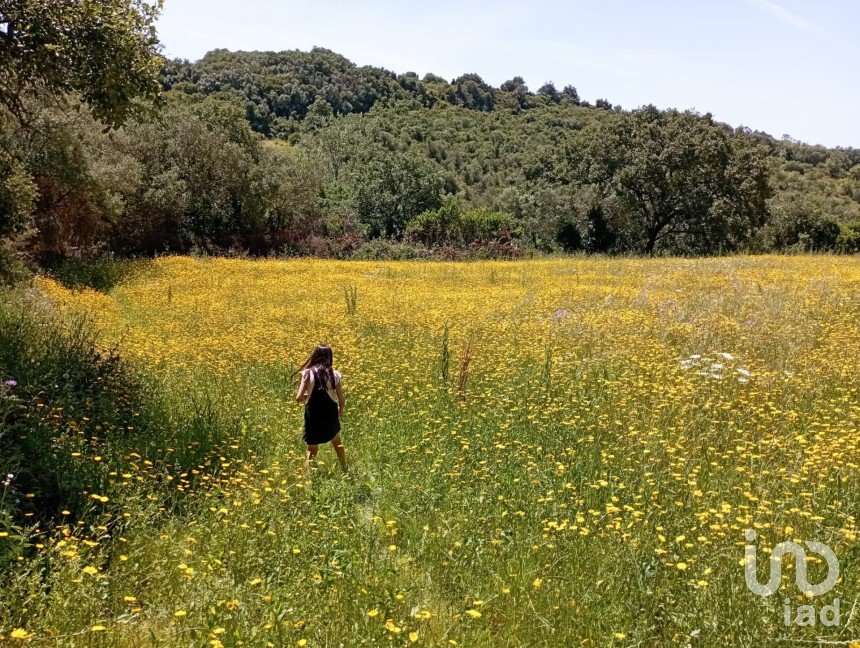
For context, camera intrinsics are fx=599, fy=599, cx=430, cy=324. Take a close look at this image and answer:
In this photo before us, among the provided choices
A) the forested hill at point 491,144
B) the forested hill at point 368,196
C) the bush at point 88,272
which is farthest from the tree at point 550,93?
the bush at point 88,272

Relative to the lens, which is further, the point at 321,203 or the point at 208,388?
the point at 321,203

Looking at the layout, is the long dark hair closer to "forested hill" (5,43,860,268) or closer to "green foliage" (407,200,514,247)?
"forested hill" (5,43,860,268)

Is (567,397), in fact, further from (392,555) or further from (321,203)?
(321,203)

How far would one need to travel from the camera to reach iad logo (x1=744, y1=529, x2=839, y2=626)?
336cm

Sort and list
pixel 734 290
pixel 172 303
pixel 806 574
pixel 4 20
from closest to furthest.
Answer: pixel 806 574 < pixel 4 20 < pixel 734 290 < pixel 172 303

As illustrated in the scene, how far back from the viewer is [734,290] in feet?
48.6

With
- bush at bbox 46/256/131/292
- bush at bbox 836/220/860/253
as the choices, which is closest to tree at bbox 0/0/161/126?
bush at bbox 46/256/131/292

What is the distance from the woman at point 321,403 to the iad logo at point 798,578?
3853 mm

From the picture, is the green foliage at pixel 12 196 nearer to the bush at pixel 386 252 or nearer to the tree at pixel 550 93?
the bush at pixel 386 252

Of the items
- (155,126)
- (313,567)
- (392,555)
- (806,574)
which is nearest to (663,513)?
(806,574)

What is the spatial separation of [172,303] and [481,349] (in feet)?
32.6

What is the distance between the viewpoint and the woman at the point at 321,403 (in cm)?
632

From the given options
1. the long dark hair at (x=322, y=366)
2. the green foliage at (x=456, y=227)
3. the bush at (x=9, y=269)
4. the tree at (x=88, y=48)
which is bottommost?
the long dark hair at (x=322, y=366)

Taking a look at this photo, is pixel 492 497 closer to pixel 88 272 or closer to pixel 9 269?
pixel 9 269
